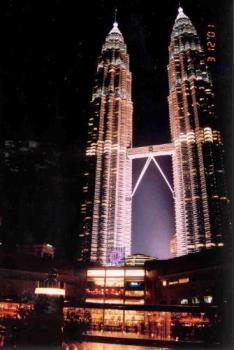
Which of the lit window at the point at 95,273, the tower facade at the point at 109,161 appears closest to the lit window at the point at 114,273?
the lit window at the point at 95,273

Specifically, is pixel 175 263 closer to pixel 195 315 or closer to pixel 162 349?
pixel 195 315

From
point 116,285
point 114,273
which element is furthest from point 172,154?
point 116,285

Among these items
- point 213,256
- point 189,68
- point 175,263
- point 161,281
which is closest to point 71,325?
point 213,256

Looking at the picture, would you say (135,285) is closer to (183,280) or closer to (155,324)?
(183,280)

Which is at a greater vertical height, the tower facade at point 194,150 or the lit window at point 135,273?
the tower facade at point 194,150

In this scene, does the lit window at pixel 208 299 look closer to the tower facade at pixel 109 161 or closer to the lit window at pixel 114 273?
the lit window at pixel 114 273

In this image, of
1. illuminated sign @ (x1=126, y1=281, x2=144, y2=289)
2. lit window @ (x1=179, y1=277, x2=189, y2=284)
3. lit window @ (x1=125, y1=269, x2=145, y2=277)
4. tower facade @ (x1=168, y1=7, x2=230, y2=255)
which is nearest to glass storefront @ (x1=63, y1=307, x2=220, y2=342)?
lit window @ (x1=179, y1=277, x2=189, y2=284)

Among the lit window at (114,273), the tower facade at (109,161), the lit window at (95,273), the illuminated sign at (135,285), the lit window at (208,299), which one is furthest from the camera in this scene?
the tower facade at (109,161)

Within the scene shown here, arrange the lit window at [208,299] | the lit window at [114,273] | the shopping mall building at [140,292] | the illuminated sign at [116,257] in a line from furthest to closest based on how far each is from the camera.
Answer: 1. the illuminated sign at [116,257]
2. the lit window at [114,273]
3. the lit window at [208,299]
4. the shopping mall building at [140,292]
